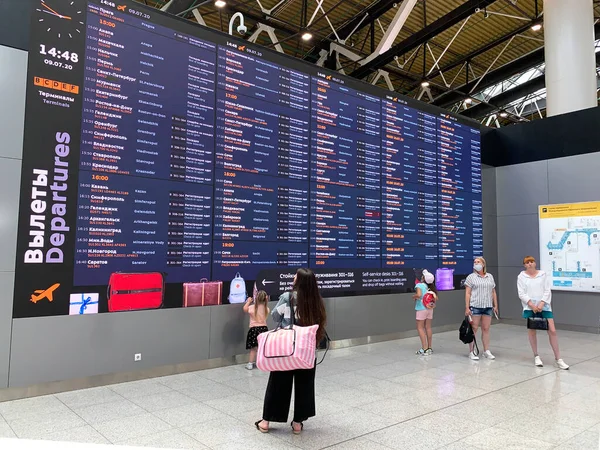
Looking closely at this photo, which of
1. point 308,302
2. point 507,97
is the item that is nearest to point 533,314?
point 308,302

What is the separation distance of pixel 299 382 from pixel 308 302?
654mm

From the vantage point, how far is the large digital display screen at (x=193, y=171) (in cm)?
475

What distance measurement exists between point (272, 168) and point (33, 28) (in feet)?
11.0

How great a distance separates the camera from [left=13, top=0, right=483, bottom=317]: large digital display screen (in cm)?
475

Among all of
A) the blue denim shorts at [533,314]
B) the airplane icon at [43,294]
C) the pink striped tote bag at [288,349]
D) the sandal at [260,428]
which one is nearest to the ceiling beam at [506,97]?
the blue denim shorts at [533,314]

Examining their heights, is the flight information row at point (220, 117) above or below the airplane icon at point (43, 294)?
above

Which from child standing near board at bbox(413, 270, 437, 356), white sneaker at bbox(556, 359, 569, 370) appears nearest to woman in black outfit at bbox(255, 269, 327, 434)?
child standing near board at bbox(413, 270, 437, 356)

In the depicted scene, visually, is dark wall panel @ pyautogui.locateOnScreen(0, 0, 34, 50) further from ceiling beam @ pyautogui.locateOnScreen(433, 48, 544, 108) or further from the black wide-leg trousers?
ceiling beam @ pyautogui.locateOnScreen(433, 48, 544, 108)

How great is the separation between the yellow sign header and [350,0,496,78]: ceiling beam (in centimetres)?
498

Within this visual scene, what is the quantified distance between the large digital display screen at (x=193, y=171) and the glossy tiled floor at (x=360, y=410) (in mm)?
1108

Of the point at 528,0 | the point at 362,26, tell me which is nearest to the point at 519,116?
the point at 528,0

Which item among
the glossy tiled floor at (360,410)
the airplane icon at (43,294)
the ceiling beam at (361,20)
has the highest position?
the ceiling beam at (361,20)

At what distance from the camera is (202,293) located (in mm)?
5730

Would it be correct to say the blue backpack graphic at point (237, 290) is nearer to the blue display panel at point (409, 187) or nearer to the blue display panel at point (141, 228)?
the blue display panel at point (141, 228)
